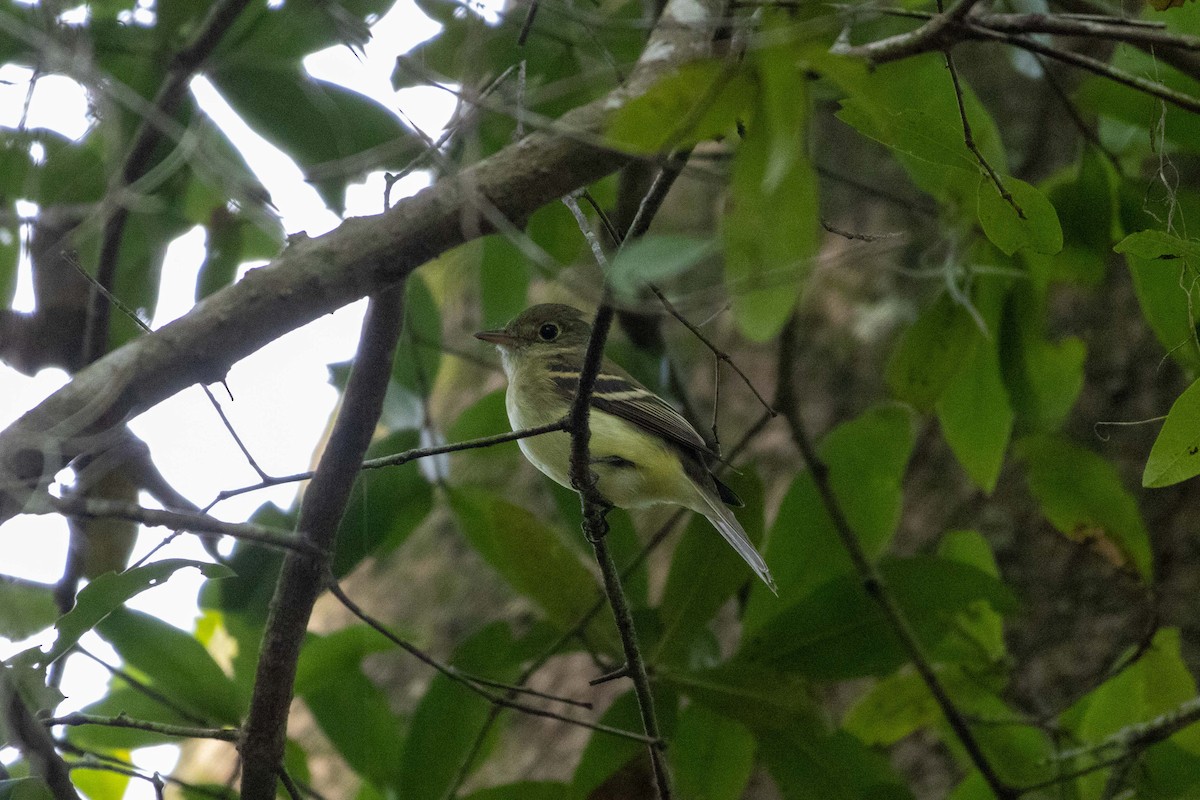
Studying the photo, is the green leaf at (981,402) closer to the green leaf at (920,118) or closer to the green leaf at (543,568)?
the green leaf at (920,118)

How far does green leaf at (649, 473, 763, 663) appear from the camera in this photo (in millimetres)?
3410

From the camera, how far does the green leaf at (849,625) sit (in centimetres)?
338

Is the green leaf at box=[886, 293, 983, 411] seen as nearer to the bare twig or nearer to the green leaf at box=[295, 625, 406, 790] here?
the green leaf at box=[295, 625, 406, 790]

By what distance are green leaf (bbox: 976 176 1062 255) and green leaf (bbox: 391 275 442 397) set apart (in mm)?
2225

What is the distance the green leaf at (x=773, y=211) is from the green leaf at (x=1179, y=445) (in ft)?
3.85

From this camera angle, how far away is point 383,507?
3.59 metres

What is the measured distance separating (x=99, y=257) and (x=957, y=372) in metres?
2.77

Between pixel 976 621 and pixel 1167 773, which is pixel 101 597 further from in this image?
pixel 1167 773

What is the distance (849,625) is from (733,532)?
441 mm

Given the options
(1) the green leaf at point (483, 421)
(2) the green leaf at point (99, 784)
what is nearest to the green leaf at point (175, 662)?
(2) the green leaf at point (99, 784)

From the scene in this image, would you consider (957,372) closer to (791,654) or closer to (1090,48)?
(791,654)

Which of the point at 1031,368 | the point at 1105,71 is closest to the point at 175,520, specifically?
the point at 1105,71

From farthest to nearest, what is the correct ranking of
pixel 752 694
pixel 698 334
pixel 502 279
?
pixel 502 279 → pixel 752 694 → pixel 698 334

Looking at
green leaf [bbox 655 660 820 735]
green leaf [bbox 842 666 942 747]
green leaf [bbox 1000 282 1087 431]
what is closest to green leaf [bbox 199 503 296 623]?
green leaf [bbox 655 660 820 735]
